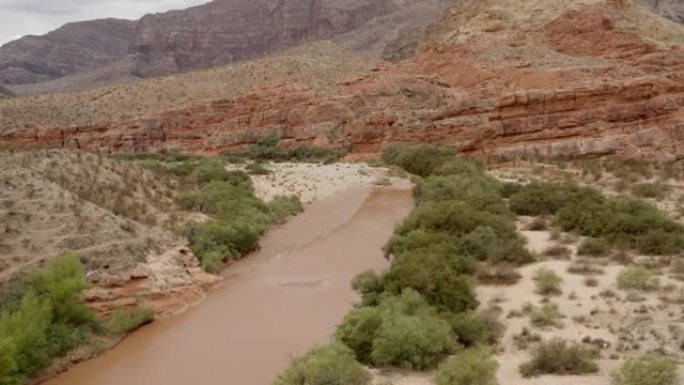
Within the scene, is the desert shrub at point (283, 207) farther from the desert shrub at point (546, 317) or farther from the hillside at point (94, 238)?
the desert shrub at point (546, 317)

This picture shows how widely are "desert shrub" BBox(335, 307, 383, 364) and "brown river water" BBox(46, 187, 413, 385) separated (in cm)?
151

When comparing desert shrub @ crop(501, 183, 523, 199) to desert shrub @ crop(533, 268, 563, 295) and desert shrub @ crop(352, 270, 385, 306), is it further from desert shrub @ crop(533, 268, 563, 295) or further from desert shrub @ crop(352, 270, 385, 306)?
desert shrub @ crop(352, 270, 385, 306)

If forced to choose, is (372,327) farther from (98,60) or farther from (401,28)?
(98,60)

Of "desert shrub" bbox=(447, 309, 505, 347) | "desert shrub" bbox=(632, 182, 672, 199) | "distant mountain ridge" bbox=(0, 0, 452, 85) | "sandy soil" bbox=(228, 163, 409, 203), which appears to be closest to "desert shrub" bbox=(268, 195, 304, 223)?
"sandy soil" bbox=(228, 163, 409, 203)

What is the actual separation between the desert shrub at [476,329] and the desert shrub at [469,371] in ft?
4.97

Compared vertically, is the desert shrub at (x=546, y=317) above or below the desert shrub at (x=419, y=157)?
above

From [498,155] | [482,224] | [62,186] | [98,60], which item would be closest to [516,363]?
[482,224]

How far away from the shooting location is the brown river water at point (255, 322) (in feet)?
44.6

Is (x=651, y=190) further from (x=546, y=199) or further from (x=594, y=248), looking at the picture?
(x=594, y=248)

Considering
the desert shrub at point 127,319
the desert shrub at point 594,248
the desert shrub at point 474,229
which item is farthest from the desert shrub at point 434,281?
the desert shrub at point 127,319

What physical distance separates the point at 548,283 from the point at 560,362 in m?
4.24

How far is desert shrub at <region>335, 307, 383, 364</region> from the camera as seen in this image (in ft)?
39.1

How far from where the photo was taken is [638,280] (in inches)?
563

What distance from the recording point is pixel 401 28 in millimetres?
107375
